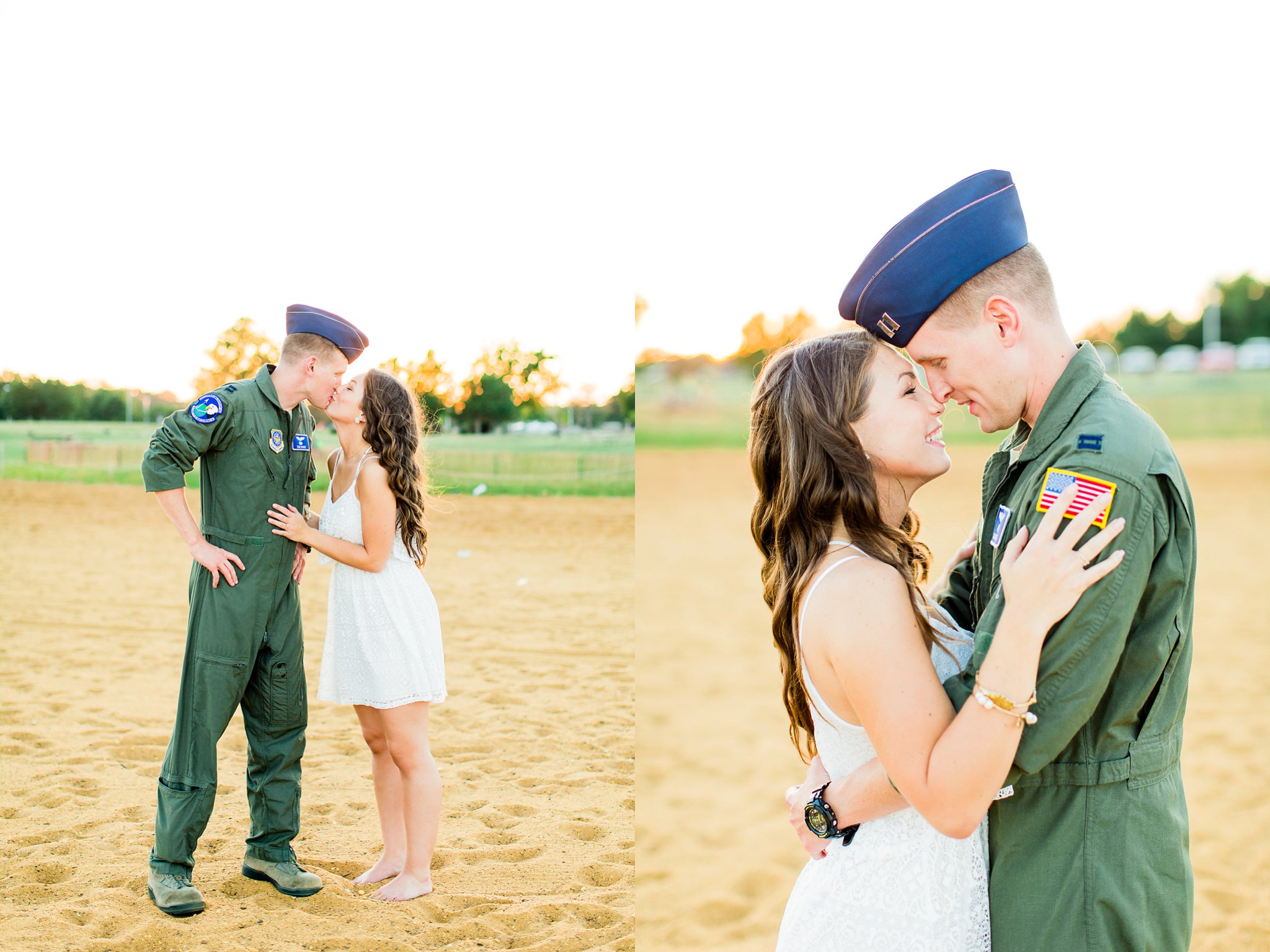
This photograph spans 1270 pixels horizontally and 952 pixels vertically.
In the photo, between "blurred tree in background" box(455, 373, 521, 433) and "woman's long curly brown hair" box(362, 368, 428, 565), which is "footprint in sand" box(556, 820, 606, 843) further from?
"blurred tree in background" box(455, 373, 521, 433)

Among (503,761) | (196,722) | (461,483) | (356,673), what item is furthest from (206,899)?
(461,483)

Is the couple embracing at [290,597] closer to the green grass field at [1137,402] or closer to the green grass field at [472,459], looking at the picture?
the green grass field at [472,459]

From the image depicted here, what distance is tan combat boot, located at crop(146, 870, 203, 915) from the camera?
11.3ft

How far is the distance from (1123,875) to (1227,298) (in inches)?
2585

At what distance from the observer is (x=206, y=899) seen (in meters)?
3.69

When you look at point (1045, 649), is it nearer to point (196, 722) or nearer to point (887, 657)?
point (887, 657)

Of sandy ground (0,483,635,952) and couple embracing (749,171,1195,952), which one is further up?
couple embracing (749,171,1195,952)

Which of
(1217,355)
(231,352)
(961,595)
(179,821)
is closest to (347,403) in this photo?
(179,821)

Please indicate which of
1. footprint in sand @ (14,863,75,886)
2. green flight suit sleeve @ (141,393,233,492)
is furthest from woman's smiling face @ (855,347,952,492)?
footprint in sand @ (14,863,75,886)

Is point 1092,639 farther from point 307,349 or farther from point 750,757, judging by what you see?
point 750,757

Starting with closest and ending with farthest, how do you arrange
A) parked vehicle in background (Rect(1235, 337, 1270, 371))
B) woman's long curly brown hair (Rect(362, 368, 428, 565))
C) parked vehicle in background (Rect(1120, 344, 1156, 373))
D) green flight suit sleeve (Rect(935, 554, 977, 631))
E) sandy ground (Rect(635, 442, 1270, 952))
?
1. green flight suit sleeve (Rect(935, 554, 977, 631))
2. woman's long curly brown hair (Rect(362, 368, 428, 565))
3. sandy ground (Rect(635, 442, 1270, 952))
4. parked vehicle in background (Rect(1235, 337, 1270, 371))
5. parked vehicle in background (Rect(1120, 344, 1156, 373))

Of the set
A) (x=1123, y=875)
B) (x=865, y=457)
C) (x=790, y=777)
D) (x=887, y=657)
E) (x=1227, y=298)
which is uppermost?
(x=1227, y=298)

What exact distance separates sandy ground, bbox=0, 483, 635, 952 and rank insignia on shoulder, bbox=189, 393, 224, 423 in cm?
94

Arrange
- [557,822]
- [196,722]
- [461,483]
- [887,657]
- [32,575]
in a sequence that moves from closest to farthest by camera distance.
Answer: [887,657] → [196,722] → [557,822] → [32,575] → [461,483]
